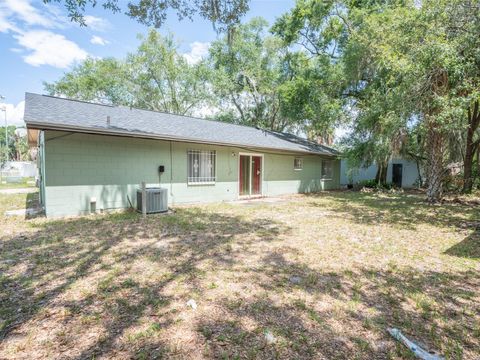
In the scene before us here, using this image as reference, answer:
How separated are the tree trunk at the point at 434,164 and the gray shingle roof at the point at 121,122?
5581 millimetres

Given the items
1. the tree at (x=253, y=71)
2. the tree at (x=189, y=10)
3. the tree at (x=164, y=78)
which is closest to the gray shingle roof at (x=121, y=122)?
the tree at (x=189, y=10)

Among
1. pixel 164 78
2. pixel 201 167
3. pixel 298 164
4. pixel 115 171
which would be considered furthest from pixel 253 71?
pixel 115 171

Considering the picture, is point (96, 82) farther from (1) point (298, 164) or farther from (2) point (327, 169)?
(2) point (327, 169)

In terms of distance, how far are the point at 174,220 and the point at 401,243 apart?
5306 mm

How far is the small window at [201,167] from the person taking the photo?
9.93 meters

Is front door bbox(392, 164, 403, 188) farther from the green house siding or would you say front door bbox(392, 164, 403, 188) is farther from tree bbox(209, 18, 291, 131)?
the green house siding

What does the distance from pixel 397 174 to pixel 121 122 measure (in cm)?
1883

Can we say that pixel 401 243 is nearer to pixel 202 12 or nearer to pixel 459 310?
pixel 459 310

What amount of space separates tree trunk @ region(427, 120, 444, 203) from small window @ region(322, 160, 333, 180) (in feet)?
21.0

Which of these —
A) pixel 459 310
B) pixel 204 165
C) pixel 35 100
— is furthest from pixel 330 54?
pixel 459 310

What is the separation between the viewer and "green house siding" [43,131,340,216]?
7.07 meters

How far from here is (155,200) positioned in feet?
25.9

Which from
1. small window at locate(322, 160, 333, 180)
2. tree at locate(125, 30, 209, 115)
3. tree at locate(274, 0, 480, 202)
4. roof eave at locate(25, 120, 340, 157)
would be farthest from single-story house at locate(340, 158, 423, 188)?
tree at locate(125, 30, 209, 115)

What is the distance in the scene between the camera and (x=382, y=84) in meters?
12.9
